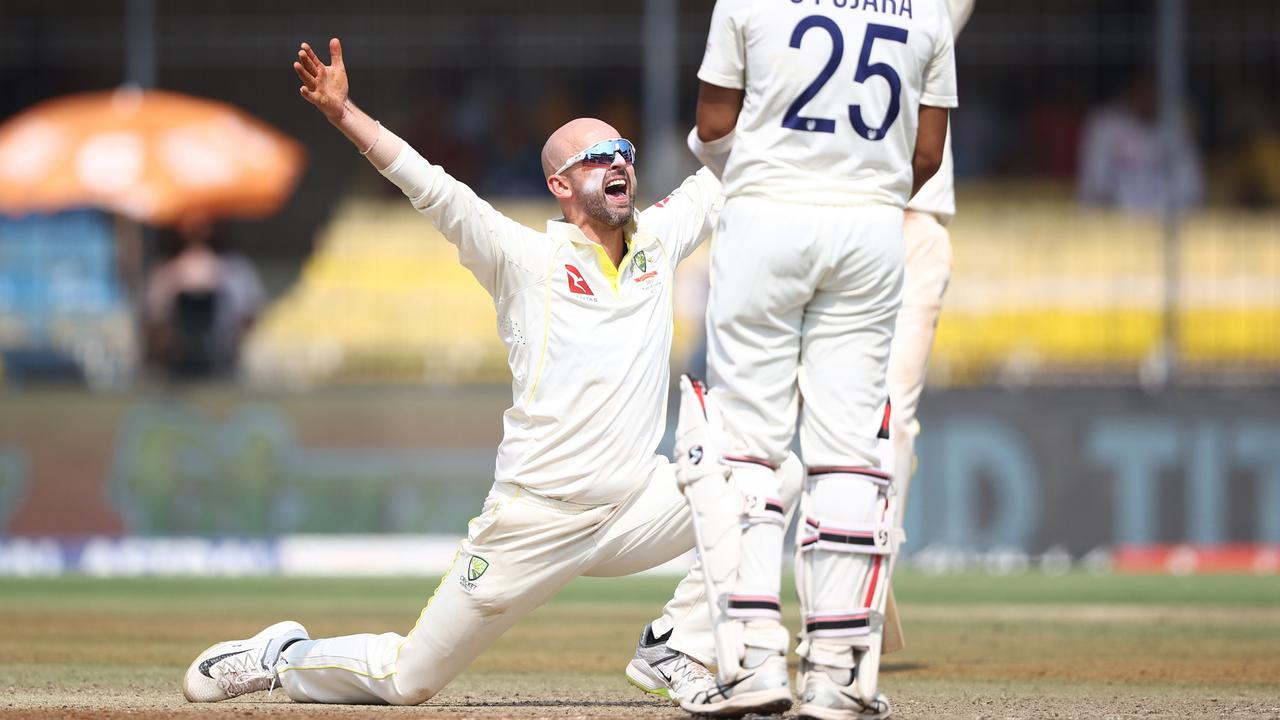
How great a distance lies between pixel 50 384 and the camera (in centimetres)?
1448

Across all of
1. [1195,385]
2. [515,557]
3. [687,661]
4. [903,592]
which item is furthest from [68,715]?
[1195,385]

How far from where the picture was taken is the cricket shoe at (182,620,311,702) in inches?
250

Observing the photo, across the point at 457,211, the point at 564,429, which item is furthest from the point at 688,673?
the point at 457,211

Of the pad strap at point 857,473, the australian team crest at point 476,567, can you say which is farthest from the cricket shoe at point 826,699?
the australian team crest at point 476,567

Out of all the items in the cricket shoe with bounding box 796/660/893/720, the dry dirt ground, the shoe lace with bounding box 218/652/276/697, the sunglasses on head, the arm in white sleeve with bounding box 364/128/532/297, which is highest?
the sunglasses on head

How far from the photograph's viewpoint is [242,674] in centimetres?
635

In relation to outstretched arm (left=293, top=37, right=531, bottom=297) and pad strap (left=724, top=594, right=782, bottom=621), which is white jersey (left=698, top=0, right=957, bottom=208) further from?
pad strap (left=724, top=594, right=782, bottom=621)

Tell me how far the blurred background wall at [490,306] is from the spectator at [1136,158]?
0.03 meters

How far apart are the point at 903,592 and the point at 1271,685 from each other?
4.97m

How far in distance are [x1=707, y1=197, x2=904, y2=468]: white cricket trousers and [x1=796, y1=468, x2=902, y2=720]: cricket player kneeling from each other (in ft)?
0.33

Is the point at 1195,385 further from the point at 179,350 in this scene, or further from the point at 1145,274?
the point at 179,350

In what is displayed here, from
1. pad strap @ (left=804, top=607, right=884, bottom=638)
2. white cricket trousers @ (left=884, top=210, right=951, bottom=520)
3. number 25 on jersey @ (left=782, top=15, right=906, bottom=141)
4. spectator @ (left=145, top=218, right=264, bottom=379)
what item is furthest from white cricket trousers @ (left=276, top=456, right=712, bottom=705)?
spectator @ (left=145, top=218, right=264, bottom=379)

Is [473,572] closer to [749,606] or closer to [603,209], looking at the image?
[749,606]

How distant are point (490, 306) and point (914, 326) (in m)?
8.71
